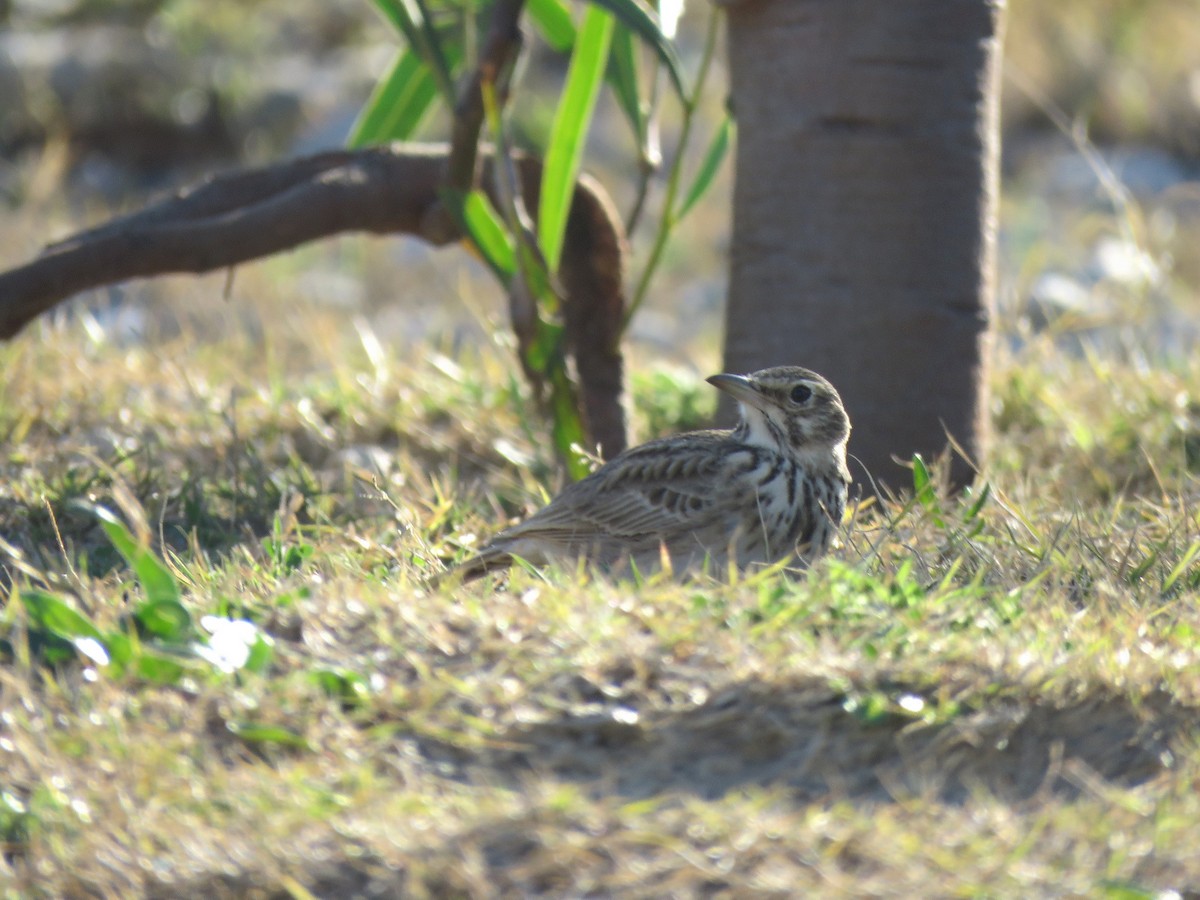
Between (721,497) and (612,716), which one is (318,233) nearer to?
(721,497)

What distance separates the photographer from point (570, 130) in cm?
502

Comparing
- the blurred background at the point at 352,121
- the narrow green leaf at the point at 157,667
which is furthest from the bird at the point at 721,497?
the blurred background at the point at 352,121

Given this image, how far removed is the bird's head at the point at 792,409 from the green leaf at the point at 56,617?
1.84 m

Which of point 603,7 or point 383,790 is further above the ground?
point 603,7

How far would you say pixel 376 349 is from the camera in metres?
6.08

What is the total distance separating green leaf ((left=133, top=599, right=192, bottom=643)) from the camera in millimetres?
2883

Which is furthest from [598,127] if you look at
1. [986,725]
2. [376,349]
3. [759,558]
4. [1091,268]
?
[986,725]

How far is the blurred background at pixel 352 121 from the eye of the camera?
32.4ft

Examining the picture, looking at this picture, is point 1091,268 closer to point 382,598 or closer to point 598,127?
point 598,127

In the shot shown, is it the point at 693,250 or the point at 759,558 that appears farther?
the point at 693,250

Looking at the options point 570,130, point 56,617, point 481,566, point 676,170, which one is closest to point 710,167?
point 676,170

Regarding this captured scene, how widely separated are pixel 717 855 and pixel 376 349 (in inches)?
157

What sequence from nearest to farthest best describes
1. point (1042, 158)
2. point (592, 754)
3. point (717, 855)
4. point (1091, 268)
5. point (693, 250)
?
point (717, 855) → point (592, 754) → point (1091, 268) → point (693, 250) → point (1042, 158)

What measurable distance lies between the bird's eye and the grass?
425mm
